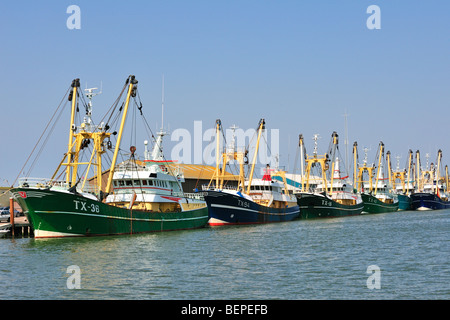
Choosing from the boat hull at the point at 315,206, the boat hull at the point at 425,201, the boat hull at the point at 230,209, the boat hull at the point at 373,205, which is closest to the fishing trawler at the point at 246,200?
the boat hull at the point at 230,209

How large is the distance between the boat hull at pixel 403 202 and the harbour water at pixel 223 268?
277 feet

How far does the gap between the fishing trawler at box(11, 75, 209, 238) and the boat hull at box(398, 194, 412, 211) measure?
2992 inches

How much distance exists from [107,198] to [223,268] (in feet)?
77.5

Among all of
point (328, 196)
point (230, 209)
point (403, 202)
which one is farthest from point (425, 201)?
point (230, 209)

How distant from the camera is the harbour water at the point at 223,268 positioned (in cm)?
2155

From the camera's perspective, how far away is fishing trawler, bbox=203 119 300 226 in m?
61.2

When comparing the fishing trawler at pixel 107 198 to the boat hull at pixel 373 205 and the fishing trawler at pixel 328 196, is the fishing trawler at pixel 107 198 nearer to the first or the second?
the fishing trawler at pixel 328 196

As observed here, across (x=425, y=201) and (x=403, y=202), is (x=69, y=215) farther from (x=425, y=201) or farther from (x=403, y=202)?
(x=403, y=202)

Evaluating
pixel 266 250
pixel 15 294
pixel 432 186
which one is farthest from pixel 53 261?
pixel 432 186

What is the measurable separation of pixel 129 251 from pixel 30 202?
968cm

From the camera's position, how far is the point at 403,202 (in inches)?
4860

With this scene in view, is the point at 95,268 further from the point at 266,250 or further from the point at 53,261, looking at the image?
the point at 266,250

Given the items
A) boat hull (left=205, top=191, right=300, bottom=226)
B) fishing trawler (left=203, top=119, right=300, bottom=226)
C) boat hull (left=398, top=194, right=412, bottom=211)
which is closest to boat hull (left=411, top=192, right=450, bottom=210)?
boat hull (left=398, top=194, right=412, bottom=211)

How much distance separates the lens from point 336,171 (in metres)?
96.0
